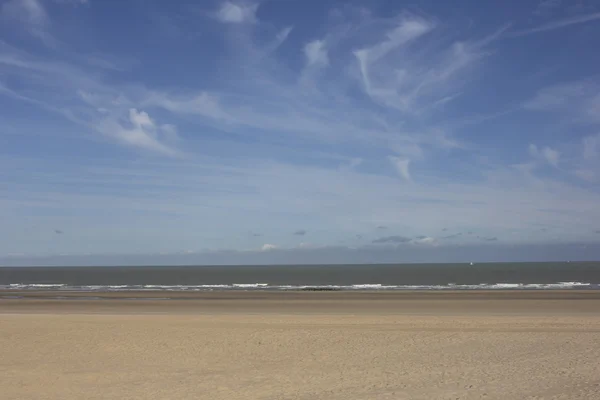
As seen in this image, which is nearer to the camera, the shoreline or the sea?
the shoreline

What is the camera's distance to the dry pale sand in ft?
34.4

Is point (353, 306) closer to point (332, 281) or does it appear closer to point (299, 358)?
point (299, 358)

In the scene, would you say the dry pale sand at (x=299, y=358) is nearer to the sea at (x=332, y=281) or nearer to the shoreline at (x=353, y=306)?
the shoreline at (x=353, y=306)

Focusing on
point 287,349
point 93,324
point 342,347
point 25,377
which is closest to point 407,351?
point 342,347

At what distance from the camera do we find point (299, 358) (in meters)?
13.7

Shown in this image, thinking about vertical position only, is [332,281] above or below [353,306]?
above

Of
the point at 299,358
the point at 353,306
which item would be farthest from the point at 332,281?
the point at 299,358

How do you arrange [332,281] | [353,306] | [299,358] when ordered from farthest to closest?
[332,281], [353,306], [299,358]

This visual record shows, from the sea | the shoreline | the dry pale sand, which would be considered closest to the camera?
the dry pale sand

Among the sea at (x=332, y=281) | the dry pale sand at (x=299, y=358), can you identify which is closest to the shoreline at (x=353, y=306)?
the dry pale sand at (x=299, y=358)

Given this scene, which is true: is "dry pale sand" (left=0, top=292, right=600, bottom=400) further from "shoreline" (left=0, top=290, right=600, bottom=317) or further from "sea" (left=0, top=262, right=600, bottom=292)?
"sea" (left=0, top=262, right=600, bottom=292)

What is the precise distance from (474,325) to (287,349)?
25.1 ft

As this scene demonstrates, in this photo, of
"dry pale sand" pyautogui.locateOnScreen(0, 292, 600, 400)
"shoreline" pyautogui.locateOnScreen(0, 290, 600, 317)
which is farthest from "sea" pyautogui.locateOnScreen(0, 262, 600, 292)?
Answer: "dry pale sand" pyautogui.locateOnScreen(0, 292, 600, 400)

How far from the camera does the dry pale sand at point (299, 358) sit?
34.4 feet
